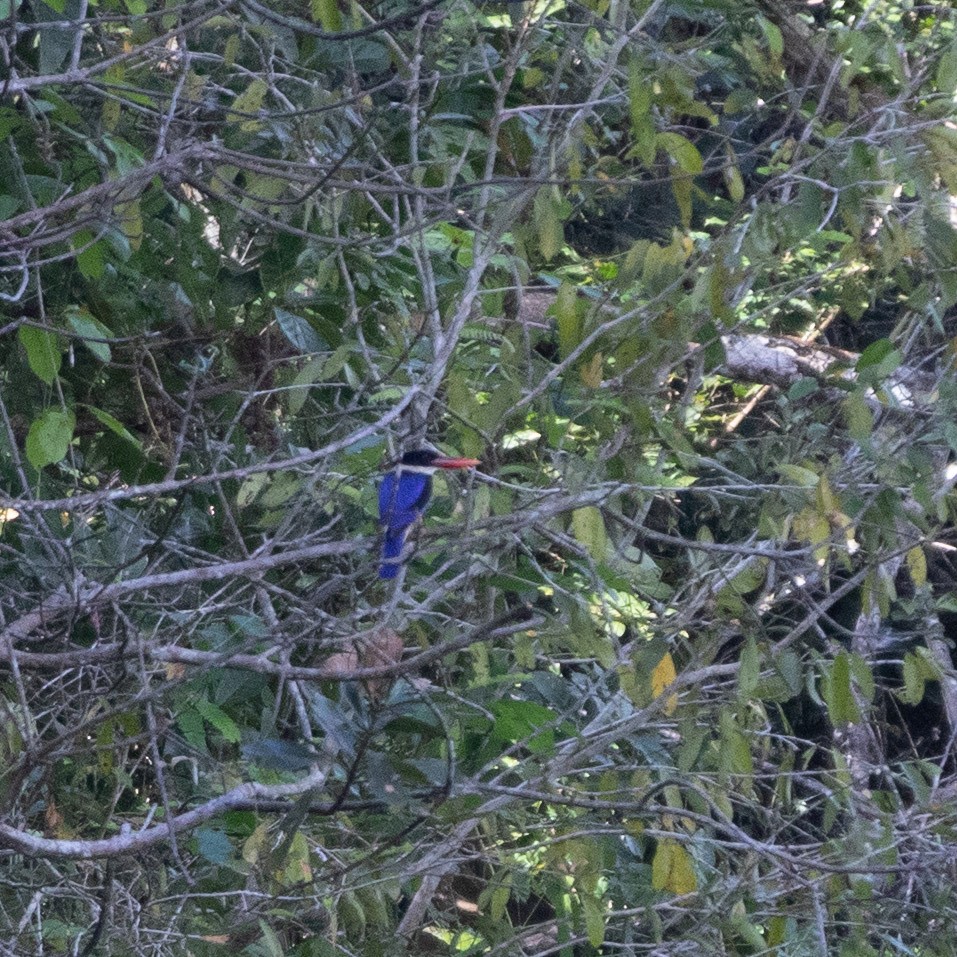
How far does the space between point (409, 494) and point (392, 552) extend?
214mm

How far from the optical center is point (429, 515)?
2.87 metres

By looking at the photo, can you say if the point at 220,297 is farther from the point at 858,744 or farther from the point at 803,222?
the point at 858,744

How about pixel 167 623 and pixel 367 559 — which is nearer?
pixel 367 559

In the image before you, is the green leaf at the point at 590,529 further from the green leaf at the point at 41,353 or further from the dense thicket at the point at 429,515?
the green leaf at the point at 41,353

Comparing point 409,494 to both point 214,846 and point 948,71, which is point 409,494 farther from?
point 948,71

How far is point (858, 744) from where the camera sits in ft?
12.8

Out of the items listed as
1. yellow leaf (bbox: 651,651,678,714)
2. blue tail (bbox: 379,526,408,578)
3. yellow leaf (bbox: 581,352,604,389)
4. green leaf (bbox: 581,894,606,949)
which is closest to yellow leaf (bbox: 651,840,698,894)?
green leaf (bbox: 581,894,606,949)

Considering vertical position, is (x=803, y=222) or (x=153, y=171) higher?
(x=153, y=171)

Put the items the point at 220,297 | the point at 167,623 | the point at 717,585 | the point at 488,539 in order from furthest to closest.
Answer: the point at 220,297, the point at 167,623, the point at 717,585, the point at 488,539

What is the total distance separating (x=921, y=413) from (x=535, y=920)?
2.72 metres

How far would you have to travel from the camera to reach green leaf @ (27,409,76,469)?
2154mm

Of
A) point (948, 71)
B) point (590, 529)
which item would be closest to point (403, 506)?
point (590, 529)

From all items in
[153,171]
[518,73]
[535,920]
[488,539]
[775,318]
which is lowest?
[535,920]

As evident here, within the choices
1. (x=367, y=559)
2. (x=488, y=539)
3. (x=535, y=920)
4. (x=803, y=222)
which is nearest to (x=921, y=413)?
(x=803, y=222)
